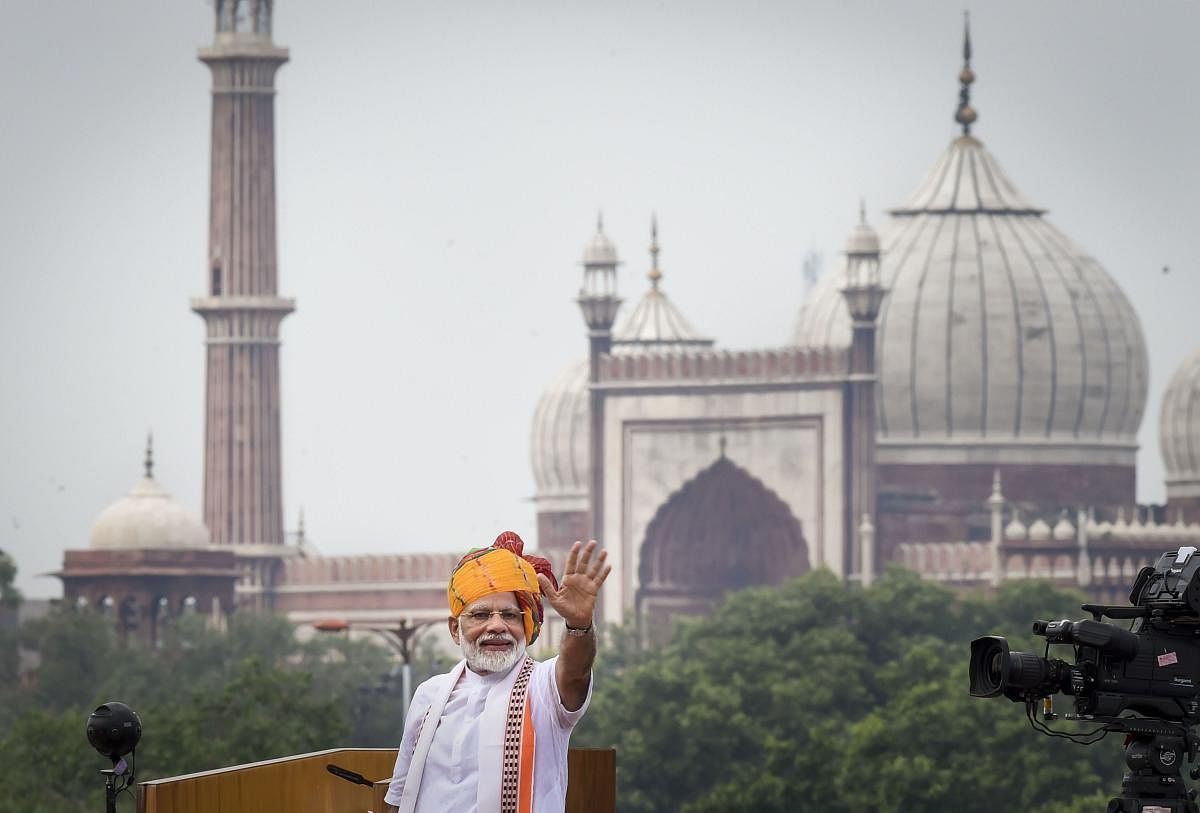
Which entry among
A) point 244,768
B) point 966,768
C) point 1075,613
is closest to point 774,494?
point 1075,613

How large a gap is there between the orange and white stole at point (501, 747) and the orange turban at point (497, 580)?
0.12m

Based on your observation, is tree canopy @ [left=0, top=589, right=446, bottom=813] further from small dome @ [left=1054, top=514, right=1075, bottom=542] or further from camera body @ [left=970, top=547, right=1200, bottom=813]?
camera body @ [left=970, top=547, right=1200, bottom=813]

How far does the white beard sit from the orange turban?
0.06 meters

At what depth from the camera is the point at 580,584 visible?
737 centimetres

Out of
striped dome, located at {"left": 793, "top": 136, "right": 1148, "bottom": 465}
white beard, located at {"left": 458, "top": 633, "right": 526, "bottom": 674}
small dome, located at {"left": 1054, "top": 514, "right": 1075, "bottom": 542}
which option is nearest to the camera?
white beard, located at {"left": 458, "top": 633, "right": 526, "bottom": 674}

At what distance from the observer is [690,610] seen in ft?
204

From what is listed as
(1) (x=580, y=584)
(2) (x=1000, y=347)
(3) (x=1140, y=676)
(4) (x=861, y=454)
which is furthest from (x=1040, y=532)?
(1) (x=580, y=584)

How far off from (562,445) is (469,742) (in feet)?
204

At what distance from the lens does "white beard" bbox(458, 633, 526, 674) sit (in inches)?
303

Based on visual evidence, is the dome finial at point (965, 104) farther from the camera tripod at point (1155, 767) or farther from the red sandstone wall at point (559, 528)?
the camera tripod at point (1155, 767)

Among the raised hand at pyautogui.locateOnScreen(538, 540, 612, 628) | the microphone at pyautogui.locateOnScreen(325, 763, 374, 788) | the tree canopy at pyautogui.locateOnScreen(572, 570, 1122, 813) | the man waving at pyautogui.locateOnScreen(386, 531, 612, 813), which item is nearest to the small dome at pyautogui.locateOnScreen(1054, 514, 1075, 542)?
the tree canopy at pyautogui.locateOnScreen(572, 570, 1122, 813)

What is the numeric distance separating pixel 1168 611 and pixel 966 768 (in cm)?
2776

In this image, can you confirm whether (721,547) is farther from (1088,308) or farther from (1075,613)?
(1075,613)

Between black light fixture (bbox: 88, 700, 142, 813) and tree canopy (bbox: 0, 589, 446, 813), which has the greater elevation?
black light fixture (bbox: 88, 700, 142, 813)
